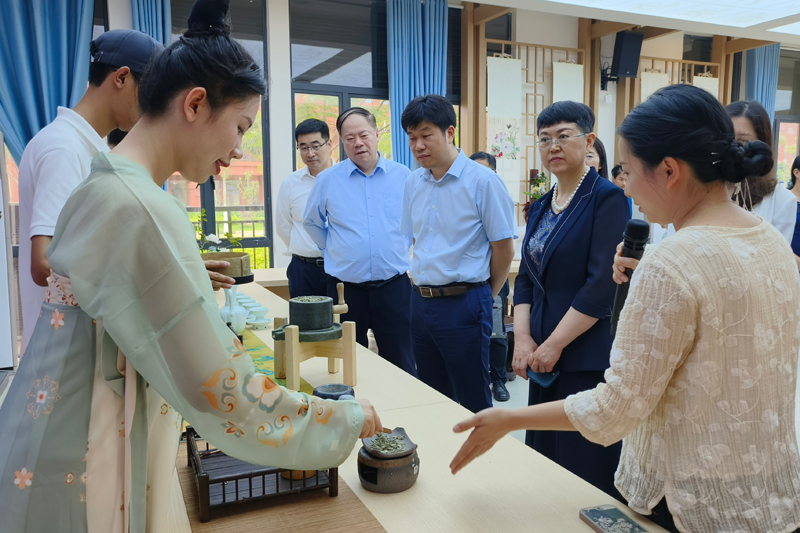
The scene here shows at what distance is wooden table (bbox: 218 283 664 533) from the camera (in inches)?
44.3

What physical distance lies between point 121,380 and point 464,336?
199 cm

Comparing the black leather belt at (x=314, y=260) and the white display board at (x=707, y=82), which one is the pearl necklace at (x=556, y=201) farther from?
the white display board at (x=707, y=82)

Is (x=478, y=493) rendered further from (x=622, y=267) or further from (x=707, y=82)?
(x=707, y=82)

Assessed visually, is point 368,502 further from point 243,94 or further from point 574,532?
point 243,94

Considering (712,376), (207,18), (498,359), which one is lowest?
(498,359)

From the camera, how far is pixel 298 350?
1.84m

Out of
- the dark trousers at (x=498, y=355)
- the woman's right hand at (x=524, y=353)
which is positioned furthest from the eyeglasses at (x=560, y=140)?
the dark trousers at (x=498, y=355)

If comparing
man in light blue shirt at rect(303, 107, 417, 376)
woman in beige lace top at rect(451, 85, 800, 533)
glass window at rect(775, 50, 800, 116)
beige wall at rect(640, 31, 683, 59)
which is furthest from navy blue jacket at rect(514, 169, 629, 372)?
glass window at rect(775, 50, 800, 116)

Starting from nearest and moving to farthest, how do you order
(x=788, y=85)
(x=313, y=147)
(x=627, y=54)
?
(x=313, y=147)
(x=627, y=54)
(x=788, y=85)

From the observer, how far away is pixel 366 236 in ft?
11.3

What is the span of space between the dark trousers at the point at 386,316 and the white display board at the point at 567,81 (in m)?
4.96

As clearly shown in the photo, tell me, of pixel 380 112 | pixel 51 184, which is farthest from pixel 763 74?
pixel 51 184

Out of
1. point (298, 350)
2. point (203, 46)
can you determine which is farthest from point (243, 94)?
point (298, 350)

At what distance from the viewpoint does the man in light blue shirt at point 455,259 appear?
9.08 feet
